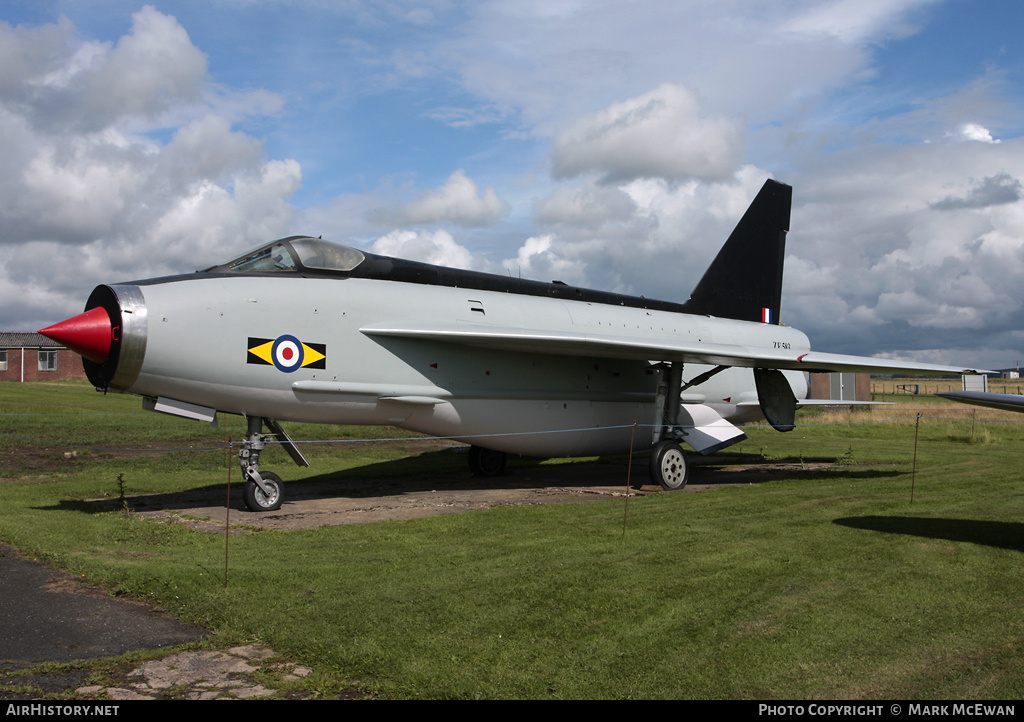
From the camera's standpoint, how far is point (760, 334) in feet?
52.1

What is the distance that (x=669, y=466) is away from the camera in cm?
1211

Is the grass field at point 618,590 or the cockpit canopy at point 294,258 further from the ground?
the cockpit canopy at point 294,258

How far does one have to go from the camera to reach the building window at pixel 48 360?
51.8 meters

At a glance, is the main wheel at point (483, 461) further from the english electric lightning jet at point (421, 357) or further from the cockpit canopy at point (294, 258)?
the cockpit canopy at point (294, 258)

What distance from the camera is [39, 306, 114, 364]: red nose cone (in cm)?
810

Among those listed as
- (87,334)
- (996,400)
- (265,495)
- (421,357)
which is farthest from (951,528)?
(87,334)

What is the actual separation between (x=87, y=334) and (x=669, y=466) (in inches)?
338

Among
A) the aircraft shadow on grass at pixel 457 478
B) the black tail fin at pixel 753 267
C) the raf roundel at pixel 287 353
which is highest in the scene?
the black tail fin at pixel 753 267

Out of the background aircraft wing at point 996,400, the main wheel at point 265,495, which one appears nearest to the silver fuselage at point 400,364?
the main wheel at point 265,495

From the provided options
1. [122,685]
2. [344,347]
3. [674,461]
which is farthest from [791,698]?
[674,461]

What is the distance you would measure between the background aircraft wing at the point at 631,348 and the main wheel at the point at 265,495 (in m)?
2.32

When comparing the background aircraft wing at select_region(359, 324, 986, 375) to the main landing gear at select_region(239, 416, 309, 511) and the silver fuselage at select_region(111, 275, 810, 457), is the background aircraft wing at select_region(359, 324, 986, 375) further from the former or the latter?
the main landing gear at select_region(239, 416, 309, 511)

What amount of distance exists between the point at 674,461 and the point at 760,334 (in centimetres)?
510

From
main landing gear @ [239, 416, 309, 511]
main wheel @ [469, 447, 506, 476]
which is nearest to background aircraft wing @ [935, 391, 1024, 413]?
main landing gear @ [239, 416, 309, 511]
